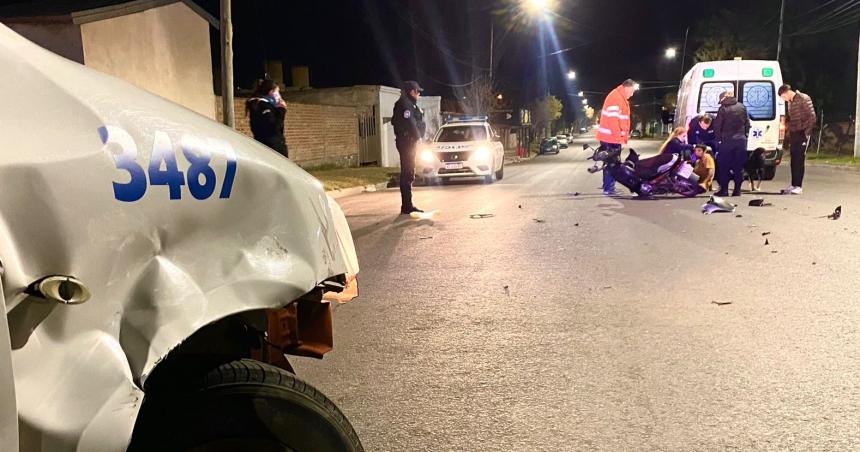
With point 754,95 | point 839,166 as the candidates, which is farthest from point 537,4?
point 754,95

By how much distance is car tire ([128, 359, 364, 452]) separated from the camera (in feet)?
5.38

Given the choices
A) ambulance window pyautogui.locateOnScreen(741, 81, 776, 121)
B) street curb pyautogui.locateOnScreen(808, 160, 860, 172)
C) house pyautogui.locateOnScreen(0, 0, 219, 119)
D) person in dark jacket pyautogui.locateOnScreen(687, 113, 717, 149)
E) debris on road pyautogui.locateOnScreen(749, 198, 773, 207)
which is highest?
house pyautogui.locateOnScreen(0, 0, 219, 119)

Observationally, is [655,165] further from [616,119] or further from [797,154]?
[797,154]

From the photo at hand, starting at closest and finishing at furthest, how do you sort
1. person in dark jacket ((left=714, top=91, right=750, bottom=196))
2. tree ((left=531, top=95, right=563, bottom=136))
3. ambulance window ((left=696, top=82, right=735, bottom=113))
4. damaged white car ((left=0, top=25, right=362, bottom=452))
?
1. damaged white car ((left=0, top=25, right=362, bottom=452))
2. person in dark jacket ((left=714, top=91, right=750, bottom=196))
3. ambulance window ((left=696, top=82, right=735, bottom=113))
4. tree ((left=531, top=95, right=563, bottom=136))

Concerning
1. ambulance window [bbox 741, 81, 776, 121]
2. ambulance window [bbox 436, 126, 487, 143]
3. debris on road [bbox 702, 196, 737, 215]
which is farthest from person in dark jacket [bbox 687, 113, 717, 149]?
ambulance window [bbox 436, 126, 487, 143]

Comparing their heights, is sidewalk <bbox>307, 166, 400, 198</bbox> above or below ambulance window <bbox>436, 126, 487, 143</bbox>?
below

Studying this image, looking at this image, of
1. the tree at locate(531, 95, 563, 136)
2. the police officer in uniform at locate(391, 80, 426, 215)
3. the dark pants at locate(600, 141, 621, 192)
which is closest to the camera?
the police officer in uniform at locate(391, 80, 426, 215)

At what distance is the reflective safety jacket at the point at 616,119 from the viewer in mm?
12102

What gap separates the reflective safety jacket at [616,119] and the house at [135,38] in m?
8.55

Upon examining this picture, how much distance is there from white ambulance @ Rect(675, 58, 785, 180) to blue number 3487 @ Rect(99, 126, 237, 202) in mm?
15471

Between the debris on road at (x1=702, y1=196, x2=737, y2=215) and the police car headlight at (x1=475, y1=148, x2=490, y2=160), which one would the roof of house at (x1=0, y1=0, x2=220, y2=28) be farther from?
the debris on road at (x1=702, y1=196, x2=737, y2=215)

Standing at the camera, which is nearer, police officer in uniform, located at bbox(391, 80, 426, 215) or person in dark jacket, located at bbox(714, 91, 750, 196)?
police officer in uniform, located at bbox(391, 80, 426, 215)

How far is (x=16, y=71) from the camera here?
1.55m

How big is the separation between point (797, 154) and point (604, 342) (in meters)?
10.0
